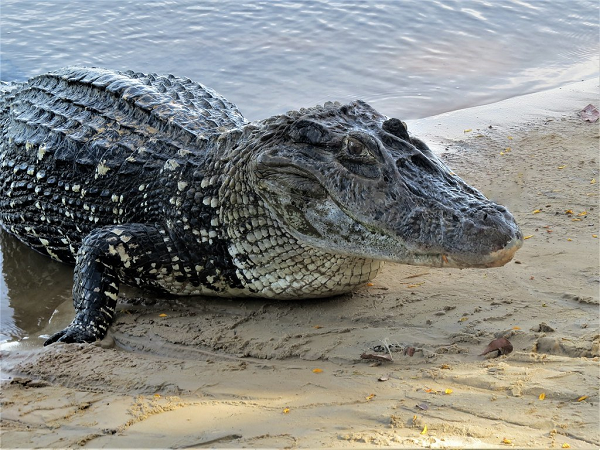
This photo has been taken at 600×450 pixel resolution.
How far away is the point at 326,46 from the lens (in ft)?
36.2

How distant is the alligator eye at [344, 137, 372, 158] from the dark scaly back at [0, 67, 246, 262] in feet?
3.91

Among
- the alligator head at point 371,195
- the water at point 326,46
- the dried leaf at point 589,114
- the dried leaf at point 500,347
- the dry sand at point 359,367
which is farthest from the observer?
the water at point 326,46

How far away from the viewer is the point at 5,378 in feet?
13.3

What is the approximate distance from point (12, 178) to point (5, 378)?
2285 millimetres

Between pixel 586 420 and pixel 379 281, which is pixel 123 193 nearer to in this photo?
pixel 379 281

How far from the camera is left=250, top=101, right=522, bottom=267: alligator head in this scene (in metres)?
3.47

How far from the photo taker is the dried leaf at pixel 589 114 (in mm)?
7659

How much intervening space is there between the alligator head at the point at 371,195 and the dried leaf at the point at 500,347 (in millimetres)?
606

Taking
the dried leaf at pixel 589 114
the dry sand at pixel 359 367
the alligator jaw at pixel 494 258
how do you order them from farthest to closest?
the dried leaf at pixel 589 114 < the alligator jaw at pixel 494 258 < the dry sand at pixel 359 367

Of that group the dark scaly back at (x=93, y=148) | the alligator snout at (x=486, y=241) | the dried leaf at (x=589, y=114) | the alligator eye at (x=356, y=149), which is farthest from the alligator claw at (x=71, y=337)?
the dried leaf at (x=589, y=114)

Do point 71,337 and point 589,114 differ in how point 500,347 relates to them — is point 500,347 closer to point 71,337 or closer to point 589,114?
point 71,337

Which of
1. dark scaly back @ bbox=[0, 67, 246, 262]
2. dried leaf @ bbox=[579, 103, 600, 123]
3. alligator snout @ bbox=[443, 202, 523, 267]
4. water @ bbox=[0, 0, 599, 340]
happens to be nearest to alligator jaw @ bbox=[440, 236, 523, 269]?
alligator snout @ bbox=[443, 202, 523, 267]

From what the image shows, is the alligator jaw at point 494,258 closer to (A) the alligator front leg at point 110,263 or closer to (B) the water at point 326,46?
(A) the alligator front leg at point 110,263

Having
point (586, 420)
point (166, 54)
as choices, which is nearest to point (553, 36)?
point (166, 54)
